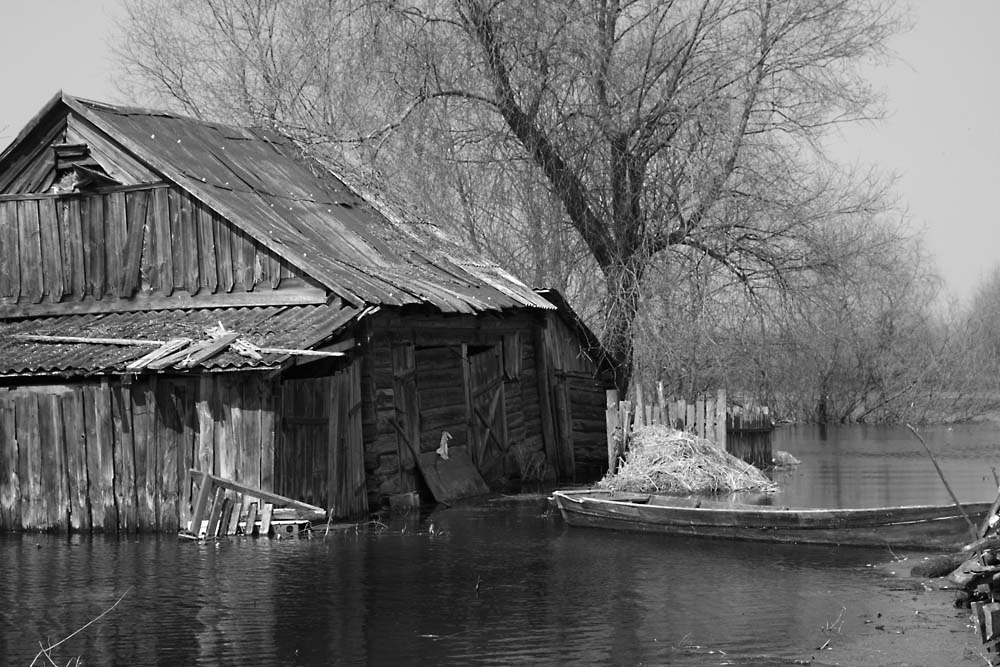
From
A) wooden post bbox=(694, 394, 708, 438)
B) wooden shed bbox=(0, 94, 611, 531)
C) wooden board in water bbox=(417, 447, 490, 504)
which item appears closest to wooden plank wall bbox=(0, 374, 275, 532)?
wooden shed bbox=(0, 94, 611, 531)

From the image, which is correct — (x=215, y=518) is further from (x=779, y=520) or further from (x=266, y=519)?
(x=779, y=520)

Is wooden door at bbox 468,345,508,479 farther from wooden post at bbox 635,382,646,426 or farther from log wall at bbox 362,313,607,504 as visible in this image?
wooden post at bbox 635,382,646,426

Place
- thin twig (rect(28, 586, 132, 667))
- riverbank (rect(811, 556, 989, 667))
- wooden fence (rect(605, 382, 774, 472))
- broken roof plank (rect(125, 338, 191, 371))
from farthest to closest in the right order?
wooden fence (rect(605, 382, 774, 472)) < broken roof plank (rect(125, 338, 191, 371)) < riverbank (rect(811, 556, 989, 667)) < thin twig (rect(28, 586, 132, 667))

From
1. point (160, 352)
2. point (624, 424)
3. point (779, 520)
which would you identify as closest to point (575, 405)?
point (624, 424)

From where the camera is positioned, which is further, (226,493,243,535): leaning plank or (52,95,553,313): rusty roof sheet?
(52,95,553,313): rusty roof sheet

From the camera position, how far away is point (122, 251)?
20.7m

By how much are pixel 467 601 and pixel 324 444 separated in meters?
5.78

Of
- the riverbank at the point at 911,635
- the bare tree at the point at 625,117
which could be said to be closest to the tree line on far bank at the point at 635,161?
the bare tree at the point at 625,117

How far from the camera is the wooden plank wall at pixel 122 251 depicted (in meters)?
19.9

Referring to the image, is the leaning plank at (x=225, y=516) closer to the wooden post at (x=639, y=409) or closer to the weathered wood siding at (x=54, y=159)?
the weathered wood siding at (x=54, y=159)

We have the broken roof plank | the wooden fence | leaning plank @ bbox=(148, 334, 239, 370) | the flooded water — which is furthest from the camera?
the wooden fence

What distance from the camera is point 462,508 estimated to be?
2128cm

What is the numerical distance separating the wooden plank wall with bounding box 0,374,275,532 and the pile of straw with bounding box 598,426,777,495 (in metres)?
7.30

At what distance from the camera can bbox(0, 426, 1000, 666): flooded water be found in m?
11.5
